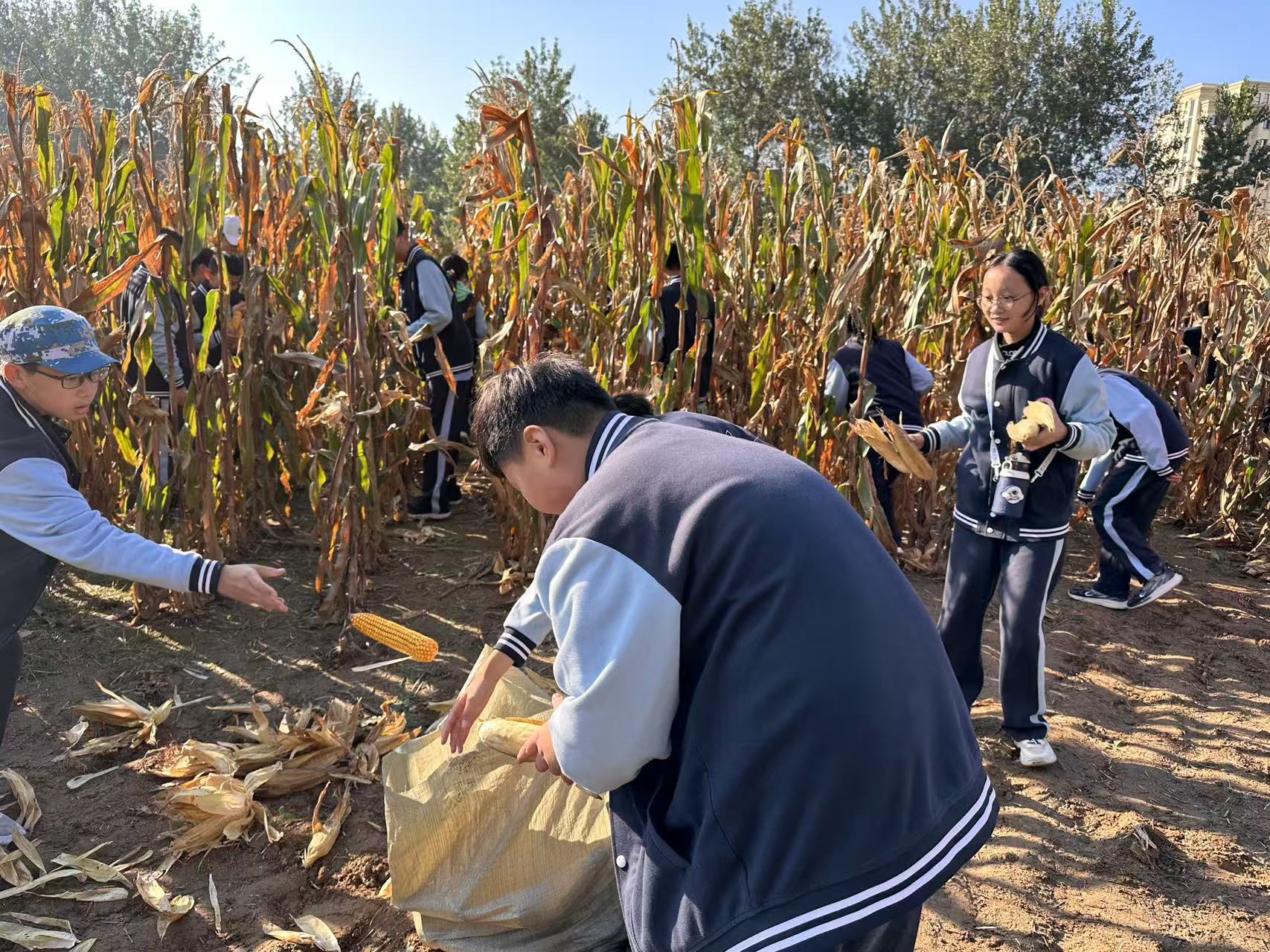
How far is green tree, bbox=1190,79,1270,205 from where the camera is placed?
1852cm

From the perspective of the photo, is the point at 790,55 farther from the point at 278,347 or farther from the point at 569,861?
the point at 569,861

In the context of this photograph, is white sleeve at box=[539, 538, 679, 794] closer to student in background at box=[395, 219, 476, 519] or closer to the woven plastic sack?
the woven plastic sack

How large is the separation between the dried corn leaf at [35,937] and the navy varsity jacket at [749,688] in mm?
1771

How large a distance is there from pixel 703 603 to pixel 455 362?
4.47m

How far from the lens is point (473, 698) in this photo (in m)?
1.69

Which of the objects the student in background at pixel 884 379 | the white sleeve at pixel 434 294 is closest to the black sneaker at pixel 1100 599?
the student in background at pixel 884 379

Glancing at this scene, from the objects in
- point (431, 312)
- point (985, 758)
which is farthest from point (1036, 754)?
point (431, 312)

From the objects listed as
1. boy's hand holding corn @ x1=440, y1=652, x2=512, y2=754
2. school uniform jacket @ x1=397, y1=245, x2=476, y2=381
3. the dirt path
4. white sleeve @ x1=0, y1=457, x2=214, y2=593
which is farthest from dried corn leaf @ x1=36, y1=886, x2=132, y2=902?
school uniform jacket @ x1=397, y1=245, x2=476, y2=381

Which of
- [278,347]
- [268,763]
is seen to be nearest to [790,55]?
[278,347]

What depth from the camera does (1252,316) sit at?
5.78m

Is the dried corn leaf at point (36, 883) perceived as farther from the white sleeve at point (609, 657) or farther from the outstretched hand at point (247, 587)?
the white sleeve at point (609, 657)

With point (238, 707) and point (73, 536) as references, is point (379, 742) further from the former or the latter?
point (73, 536)

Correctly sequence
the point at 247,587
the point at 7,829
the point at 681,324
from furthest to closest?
1. the point at 681,324
2. the point at 7,829
3. the point at 247,587

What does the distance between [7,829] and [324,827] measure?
892mm
